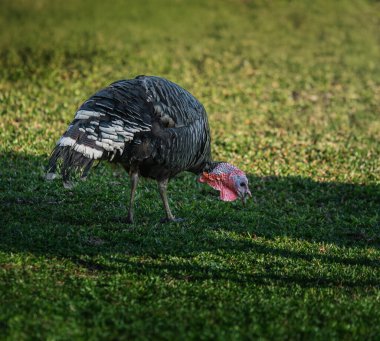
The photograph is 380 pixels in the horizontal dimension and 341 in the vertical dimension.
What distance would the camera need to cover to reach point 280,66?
754 inches

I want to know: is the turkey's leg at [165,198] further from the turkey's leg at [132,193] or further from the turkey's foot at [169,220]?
the turkey's leg at [132,193]

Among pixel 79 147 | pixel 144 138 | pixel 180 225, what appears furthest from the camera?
pixel 180 225

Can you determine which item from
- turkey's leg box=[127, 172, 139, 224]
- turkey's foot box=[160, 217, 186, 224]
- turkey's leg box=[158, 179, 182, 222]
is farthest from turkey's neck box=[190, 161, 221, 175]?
turkey's leg box=[127, 172, 139, 224]

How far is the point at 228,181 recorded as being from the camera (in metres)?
8.96

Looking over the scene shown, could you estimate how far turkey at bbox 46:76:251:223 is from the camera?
284 inches

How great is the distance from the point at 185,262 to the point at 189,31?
1531 centimetres

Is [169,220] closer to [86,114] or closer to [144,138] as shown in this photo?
[144,138]

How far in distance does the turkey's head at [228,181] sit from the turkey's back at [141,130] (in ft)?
0.76

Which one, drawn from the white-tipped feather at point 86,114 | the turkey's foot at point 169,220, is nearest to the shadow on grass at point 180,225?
the turkey's foot at point 169,220

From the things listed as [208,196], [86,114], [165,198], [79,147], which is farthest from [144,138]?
[208,196]

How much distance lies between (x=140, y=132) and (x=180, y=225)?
4.81 feet

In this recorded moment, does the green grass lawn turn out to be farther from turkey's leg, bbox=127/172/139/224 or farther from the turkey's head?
the turkey's head

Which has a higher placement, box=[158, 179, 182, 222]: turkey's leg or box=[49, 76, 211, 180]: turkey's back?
box=[49, 76, 211, 180]: turkey's back

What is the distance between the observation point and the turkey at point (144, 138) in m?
7.21
